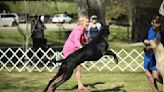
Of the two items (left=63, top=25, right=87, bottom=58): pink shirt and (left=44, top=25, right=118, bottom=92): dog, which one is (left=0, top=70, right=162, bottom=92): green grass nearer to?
(left=63, top=25, right=87, bottom=58): pink shirt

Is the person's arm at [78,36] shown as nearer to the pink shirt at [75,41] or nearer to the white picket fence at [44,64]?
the pink shirt at [75,41]

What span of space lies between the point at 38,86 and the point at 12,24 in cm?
4029

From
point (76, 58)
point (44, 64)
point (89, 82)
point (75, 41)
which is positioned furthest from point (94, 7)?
point (76, 58)

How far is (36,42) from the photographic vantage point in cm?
1822

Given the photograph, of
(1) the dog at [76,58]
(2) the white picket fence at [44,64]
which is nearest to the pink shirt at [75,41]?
(1) the dog at [76,58]

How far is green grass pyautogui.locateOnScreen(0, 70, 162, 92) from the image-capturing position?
11.8 m

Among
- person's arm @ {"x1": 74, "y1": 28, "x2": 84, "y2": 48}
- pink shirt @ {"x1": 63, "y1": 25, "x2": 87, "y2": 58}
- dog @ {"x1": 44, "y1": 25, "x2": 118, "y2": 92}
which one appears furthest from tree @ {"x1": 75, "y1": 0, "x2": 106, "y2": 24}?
dog @ {"x1": 44, "y1": 25, "x2": 118, "y2": 92}

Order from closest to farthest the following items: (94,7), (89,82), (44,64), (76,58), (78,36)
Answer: (76,58) < (78,36) < (89,82) < (44,64) < (94,7)

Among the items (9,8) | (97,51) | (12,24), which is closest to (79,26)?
(97,51)

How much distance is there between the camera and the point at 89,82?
13102 millimetres

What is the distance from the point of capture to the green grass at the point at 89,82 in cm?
1180

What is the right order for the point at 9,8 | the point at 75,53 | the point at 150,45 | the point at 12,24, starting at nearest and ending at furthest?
1. the point at 150,45
2. the point at 75,53
3. the point at 12,24
4. the point at 9,8

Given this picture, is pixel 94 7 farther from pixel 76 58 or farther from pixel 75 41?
pixel 76 58

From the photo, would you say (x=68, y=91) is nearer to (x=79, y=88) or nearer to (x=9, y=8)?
(x=79, y=88)
